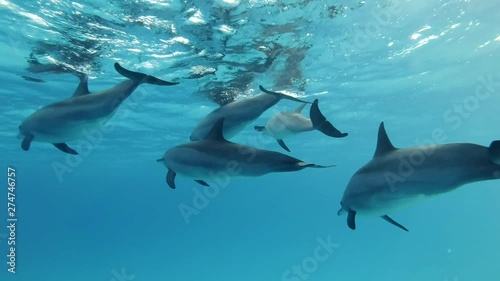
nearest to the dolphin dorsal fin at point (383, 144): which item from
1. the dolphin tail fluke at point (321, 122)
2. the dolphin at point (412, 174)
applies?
the dolphin at point (412, 174)

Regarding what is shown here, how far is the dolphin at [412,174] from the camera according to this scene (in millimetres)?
4527

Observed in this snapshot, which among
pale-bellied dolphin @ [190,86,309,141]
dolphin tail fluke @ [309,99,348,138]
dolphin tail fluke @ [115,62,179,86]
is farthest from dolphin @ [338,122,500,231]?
dolphin tail fluke @ [115,62,179,86]

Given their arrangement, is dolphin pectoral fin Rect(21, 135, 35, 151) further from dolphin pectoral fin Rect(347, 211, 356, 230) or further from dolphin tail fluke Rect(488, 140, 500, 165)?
dolphin tail fluke Rect(488, 140, 500, 165)

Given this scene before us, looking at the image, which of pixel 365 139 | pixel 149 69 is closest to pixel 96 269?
pixel 365 139

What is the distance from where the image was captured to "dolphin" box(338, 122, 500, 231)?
4.53m

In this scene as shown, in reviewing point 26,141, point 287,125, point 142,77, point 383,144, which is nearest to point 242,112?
point 287,125

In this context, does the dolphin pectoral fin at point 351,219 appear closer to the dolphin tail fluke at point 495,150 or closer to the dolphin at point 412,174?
the dolphin at point 412,174

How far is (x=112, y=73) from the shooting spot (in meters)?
16.8

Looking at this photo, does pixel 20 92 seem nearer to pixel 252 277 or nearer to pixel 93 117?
pixel 93 117

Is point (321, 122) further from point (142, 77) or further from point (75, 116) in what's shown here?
point (75, 116)

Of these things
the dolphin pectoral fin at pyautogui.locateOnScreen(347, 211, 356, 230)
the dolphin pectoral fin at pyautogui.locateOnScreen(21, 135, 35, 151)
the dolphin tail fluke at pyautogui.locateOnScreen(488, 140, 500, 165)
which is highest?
the dolphin tail fluke at pyautogui.locateOnScreen(488, 140, 500, 165)

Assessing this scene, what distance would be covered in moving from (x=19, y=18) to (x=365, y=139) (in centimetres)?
3407

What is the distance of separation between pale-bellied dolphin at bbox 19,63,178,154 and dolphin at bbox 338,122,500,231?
13.8 ft

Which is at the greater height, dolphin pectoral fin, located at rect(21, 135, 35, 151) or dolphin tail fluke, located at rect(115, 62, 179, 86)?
dolphin tail fluke, located at rect(115, 62, 179, 86)
